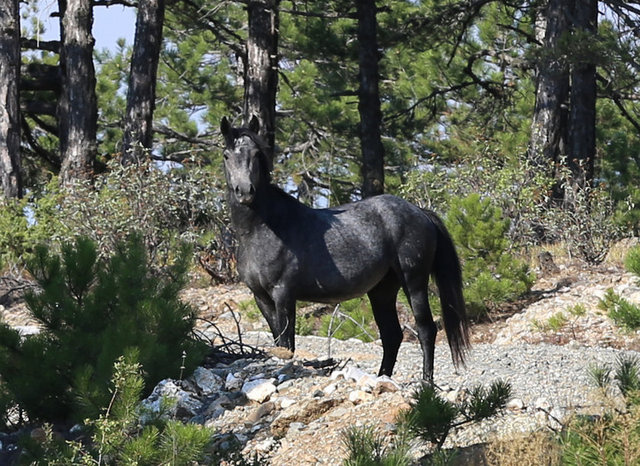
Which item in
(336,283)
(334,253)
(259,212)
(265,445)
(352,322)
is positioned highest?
(259,212)

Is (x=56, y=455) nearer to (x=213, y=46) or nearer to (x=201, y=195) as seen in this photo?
(x=201, y=195)

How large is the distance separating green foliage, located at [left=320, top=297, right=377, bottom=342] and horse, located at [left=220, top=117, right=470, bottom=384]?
363 cm

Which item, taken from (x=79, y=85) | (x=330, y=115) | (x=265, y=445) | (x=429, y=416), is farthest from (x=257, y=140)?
(x=330, y=115)

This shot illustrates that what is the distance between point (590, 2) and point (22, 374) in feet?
47.8

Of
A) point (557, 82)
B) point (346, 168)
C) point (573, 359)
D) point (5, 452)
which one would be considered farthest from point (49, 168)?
point (5, 452)

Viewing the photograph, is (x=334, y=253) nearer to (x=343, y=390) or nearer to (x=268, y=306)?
(x=268, y=306)

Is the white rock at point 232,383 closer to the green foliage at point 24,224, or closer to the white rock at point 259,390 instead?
the white rock at point 259,390

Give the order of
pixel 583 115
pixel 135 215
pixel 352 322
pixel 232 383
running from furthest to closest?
pixel 583 115
pixel 135 215
pixel 352 322
pixel 232 383

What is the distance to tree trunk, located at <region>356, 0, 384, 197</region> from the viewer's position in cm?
2016

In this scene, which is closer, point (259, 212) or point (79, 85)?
point (259, 212)

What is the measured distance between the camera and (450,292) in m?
9.78

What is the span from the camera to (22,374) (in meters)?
7.36

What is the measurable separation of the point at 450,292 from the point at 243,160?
229 cm

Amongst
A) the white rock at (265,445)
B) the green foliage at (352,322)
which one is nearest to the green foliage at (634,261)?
the white rock at (265,445)
